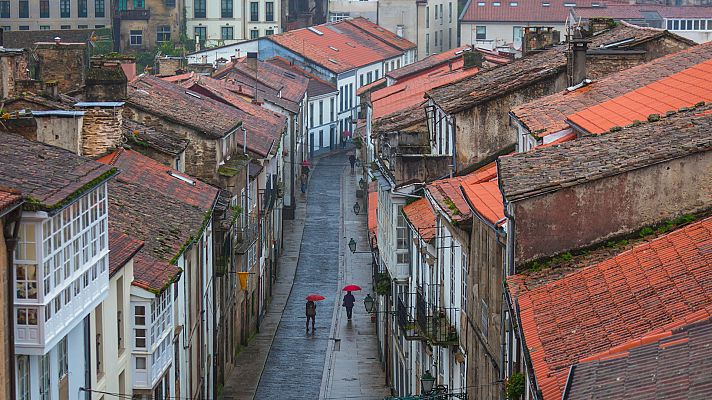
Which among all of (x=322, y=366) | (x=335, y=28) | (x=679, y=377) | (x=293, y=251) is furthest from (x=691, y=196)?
(x=335, y=28)

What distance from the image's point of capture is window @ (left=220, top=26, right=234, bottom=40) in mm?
142750

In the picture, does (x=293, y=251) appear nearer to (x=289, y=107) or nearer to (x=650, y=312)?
(x=289, y=107)

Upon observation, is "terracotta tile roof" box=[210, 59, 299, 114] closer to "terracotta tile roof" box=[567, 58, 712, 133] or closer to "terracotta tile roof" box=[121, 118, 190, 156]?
"terracotta tile roof" box=[121, 118, 190, 156]

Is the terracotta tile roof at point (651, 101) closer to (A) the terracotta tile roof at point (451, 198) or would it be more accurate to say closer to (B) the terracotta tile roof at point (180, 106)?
(A) the terracotta tile roof at point (451, 198)

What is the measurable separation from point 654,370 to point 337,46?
115 meters

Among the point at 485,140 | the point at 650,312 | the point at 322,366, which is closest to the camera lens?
the point at 650,312

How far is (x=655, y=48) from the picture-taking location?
148ft

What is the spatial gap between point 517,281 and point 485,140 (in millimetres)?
A: 19638

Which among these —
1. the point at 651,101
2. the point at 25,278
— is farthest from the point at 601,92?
the point at 25,278

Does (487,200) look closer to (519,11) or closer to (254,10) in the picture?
(254,10)

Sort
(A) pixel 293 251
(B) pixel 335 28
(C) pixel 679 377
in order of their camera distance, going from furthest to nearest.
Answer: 1. (B) pixel 335 28
2. (A) pixel 293 251
3. (C) pixel 679 377

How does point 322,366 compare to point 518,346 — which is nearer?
point 518,346

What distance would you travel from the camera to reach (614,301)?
21297 mm

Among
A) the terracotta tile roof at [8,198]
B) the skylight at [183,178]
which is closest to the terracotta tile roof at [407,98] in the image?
the skylight at [183,178]
